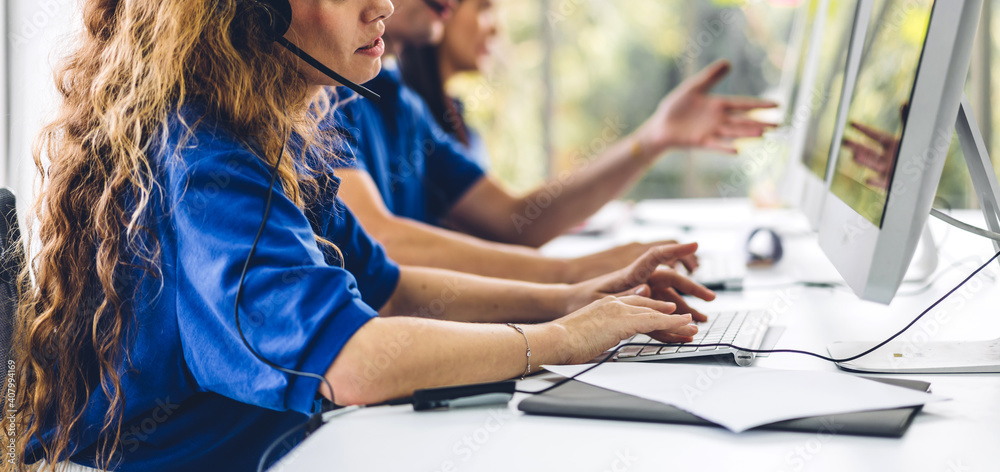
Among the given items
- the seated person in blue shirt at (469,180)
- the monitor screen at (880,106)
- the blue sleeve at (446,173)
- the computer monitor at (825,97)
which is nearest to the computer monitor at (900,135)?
the monitor screen at (880,106)

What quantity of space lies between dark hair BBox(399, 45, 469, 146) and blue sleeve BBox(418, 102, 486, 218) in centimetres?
31

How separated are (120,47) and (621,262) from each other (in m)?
0.75

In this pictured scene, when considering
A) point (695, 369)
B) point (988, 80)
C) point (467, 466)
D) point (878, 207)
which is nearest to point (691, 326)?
point (695, 369)

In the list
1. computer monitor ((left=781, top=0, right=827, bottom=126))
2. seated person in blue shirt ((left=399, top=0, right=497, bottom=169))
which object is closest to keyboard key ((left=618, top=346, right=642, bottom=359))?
computer monitor ((left=781, top=0, right=827, bottom=126))

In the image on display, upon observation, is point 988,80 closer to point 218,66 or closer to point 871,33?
point 871,33

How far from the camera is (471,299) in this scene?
1018 millimetres

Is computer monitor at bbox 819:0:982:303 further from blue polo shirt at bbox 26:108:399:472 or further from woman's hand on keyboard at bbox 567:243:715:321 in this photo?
blue polo shirt at bbox 26:108:399:472

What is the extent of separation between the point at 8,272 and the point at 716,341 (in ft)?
2.43

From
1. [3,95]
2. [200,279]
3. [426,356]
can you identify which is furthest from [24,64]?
[426,356]

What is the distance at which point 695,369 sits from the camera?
671 mm

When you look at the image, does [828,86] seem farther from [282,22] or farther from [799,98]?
[282,22]

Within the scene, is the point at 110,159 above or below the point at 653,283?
above

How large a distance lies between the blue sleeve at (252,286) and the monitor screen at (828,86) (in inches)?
30.8

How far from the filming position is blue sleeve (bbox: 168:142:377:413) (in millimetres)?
576
